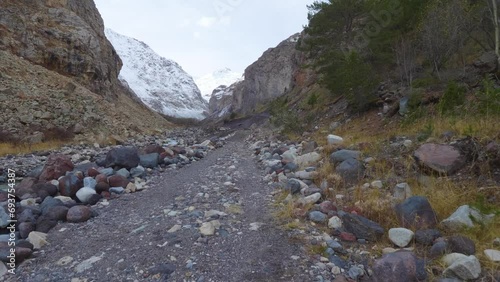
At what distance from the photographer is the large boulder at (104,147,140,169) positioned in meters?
7.43

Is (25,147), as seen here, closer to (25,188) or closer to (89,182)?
(25,188)

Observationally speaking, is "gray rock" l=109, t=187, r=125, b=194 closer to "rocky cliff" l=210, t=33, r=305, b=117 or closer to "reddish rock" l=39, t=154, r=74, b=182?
"reddish rock" l=39, t=154, r=74, b=182

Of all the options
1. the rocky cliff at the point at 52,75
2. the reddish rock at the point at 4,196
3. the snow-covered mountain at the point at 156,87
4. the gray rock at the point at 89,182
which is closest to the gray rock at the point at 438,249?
the gray rock at the point at 89,182

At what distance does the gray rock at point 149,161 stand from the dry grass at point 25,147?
7.07 metres

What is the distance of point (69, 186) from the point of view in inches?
216

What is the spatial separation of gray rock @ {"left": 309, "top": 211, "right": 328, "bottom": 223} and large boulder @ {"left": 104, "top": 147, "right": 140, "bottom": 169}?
17.4ft

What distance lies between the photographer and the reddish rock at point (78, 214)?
174 inches

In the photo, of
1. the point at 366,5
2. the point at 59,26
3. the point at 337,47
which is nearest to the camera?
the point at 366,5

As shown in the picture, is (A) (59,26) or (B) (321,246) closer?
(B) (321,246)

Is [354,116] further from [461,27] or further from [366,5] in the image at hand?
[366,5]

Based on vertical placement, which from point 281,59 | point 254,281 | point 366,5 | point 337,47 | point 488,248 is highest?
point 281,59

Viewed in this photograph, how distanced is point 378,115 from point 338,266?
348 inches

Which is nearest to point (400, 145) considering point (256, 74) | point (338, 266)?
point (338, 266)

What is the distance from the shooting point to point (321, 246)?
3.23m
